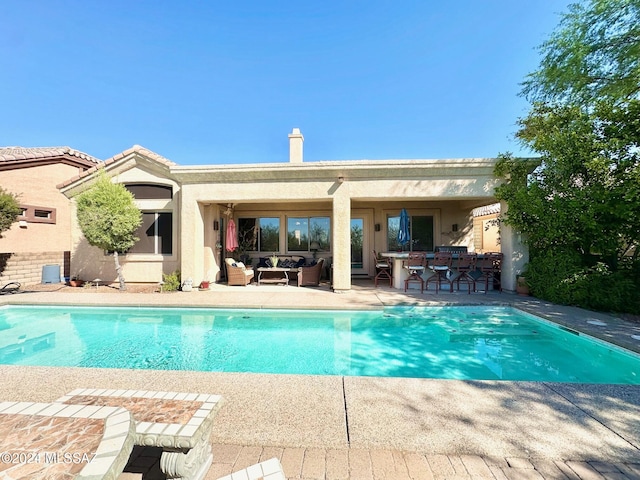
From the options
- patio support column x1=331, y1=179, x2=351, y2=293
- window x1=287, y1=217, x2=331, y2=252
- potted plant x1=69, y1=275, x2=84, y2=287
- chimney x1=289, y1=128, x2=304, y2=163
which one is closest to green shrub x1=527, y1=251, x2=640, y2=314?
patio support column x1=331, y1=179, x2=351, y2=293

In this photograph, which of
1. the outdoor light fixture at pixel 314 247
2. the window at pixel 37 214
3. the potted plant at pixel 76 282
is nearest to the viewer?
the potted plant at pixel 76 282

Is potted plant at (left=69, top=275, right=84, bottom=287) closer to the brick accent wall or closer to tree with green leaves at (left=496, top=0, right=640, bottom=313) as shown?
the brick accent wall

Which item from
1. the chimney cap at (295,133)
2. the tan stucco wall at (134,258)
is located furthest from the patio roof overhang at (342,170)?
the chimney cap at (295,133)

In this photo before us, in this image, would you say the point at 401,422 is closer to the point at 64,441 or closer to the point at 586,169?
the point at 64,441

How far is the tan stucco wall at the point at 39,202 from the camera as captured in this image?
12.5 metres

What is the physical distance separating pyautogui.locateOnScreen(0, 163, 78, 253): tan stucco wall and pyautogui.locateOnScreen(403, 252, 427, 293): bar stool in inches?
628

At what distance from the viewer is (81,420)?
6.56ft

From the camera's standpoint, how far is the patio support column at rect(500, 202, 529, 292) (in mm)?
9422

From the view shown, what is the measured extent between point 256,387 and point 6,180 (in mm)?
16437

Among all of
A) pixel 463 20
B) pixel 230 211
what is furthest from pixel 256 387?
pixel 463 20

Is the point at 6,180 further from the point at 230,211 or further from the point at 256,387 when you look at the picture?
the point at 256,387

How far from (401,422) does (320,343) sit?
141 inches

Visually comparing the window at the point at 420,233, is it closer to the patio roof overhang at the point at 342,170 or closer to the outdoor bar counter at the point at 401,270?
the outdoor bar counter at the point at 401,270

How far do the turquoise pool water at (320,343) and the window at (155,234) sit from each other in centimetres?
355
